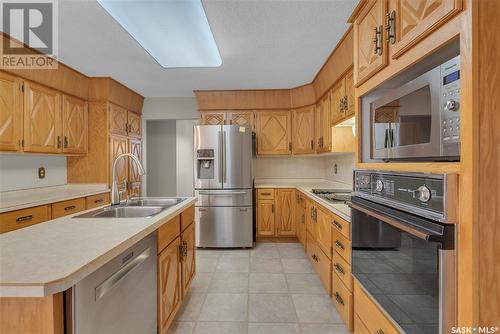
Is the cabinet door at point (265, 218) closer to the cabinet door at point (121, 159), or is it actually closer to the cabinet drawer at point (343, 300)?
the cabinet drawer at point (343, 300)

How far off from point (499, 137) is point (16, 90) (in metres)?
3.64

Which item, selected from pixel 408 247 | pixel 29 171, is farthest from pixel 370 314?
pixel 29 171

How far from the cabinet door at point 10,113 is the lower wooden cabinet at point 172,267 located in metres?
1.96

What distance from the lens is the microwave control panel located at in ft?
2.56

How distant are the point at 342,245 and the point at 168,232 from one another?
1230 mm

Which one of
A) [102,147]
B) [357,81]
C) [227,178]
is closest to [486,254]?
[357,81]

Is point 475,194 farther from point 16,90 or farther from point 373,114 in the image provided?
point 16,90

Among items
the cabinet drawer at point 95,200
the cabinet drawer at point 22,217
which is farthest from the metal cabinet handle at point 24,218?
the cabinet drawer at point 95,200

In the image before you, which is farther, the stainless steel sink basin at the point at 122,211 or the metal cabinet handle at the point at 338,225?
the metal cabinet handle at the point at 338,225

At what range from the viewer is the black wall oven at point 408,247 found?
80 centimetres

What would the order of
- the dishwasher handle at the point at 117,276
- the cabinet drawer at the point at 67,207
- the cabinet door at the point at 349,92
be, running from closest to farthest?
the dishwasher handle at the point at 117,276 < the cabinet door at the point at 349,92 < the cabinet drawer at the point at 67,207

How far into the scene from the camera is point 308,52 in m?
2.62

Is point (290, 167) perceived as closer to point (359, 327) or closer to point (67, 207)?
point (359, 327)

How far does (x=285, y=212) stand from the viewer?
3.71 metres
